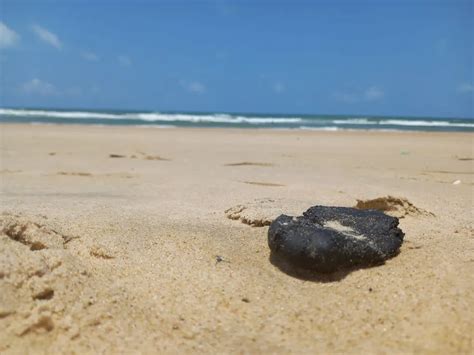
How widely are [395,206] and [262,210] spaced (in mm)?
1019

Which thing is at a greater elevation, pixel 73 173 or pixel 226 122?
pixel 226 122

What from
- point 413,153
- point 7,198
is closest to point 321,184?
point 7,198

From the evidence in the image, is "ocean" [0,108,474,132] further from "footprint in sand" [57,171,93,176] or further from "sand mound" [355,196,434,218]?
"sand mound" [355,196,434,218]

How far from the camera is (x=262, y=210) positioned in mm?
3082

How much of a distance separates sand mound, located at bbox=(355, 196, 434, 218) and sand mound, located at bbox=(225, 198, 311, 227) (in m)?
0.51

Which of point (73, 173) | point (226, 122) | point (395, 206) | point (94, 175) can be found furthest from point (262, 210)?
point (226, 122)

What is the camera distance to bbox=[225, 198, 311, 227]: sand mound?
2.95 meters

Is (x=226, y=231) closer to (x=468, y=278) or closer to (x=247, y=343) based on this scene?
(x=247, y=343)

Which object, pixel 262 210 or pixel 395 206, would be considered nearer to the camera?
pixel 262 210

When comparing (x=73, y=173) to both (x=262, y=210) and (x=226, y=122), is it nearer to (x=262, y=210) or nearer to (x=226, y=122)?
(x=262, y=210)

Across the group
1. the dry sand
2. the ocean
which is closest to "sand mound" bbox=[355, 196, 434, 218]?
the dry sand

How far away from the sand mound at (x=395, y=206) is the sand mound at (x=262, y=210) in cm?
51

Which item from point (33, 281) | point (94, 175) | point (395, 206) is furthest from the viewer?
point (94, 175)

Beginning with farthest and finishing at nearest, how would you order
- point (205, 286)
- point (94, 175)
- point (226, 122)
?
1. point (226, 122)
2. point (94, 175)
3. point (205, 286)
